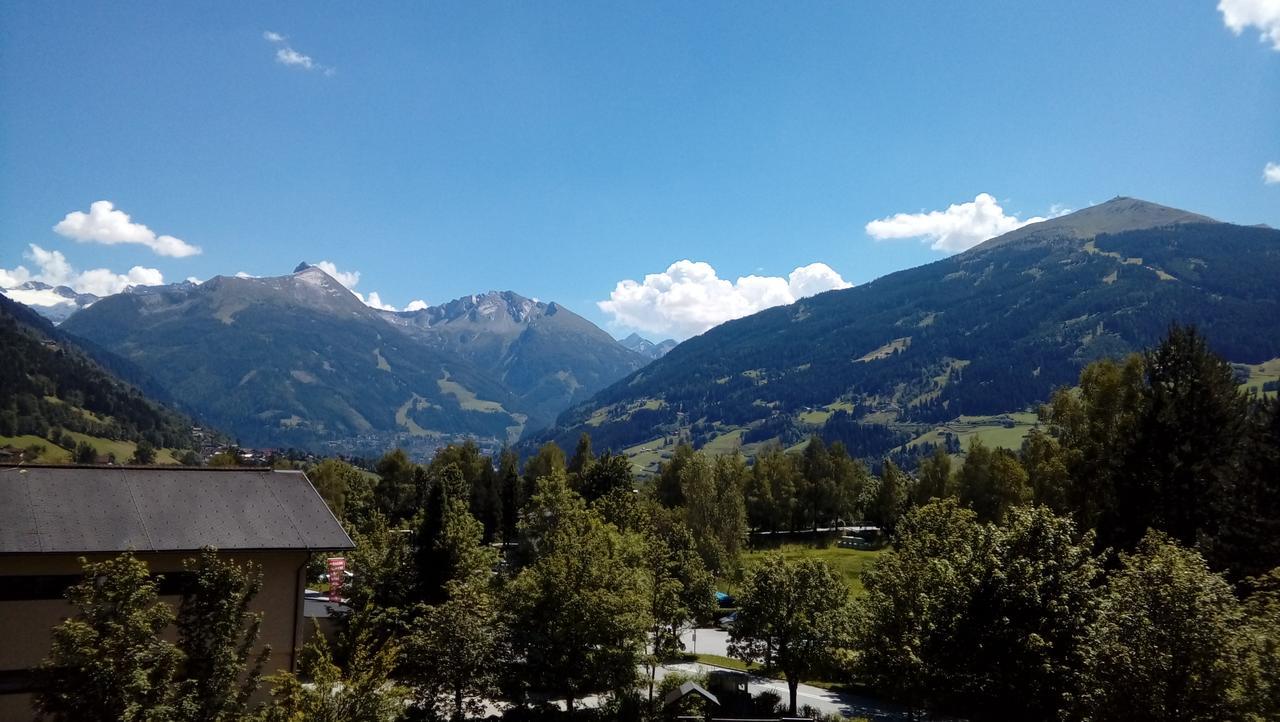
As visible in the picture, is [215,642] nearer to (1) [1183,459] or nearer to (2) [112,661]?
(2) [112,661]

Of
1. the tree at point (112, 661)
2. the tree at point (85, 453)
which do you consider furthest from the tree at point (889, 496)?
the tree at point (85, 453)

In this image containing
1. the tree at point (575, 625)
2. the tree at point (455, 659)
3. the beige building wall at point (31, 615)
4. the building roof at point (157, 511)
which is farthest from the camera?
the tree at point (575, 625)

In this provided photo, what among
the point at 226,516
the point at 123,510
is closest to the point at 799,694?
the point at 226,516

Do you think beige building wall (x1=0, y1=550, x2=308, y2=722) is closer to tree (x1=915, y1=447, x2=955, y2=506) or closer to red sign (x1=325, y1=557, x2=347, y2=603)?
red sign (x1=325, y1=557, x2=347, y2=603)

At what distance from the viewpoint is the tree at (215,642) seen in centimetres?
1416

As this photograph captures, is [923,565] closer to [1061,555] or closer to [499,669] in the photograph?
[1061,555]

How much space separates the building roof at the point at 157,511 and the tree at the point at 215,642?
13.2 meters

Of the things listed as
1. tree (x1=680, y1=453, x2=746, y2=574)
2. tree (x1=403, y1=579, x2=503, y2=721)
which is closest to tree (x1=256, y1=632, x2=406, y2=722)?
tree (x1=403, y1=579, x2=503, y2=721)

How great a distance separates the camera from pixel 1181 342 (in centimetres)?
4291

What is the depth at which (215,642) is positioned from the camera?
48.4 feet

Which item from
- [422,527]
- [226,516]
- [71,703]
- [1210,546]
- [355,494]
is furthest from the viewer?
[355,494]

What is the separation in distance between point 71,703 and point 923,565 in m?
24.3

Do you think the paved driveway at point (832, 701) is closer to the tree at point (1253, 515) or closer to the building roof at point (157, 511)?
the tree at point (1253, 515)

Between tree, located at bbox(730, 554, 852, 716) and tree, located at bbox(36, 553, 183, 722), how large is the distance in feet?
93.2
